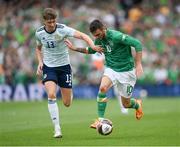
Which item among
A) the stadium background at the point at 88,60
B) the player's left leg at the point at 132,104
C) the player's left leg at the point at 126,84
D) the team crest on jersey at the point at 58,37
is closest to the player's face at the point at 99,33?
the team crest on jersey at the point at 58,37

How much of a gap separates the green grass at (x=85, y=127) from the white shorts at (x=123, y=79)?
946 millimetres

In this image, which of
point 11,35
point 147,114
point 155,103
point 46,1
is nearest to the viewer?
point 147,114

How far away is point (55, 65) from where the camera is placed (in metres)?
15.5

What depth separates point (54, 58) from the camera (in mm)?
15484

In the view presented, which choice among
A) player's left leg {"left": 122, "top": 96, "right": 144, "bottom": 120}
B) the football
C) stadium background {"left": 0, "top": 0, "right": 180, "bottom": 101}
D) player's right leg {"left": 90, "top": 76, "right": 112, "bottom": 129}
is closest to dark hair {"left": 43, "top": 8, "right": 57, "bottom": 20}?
player's right leg {"left": 90, "top": 76, "right": 112, "bottom": 129}

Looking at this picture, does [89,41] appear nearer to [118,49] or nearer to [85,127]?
[118,49]

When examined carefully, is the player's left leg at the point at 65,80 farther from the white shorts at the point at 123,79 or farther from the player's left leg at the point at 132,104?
the player's left leg at the point at 132,104

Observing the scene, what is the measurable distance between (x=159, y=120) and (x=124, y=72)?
4.46 meters

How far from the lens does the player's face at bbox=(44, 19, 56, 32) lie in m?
14.7

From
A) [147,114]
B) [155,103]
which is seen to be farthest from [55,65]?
[155,103]

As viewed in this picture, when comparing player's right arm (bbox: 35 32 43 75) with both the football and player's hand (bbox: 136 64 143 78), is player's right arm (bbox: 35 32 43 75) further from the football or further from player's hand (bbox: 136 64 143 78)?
player's hand (bbox: 136 64 143 78)

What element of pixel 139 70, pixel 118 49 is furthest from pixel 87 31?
pixel 139 70

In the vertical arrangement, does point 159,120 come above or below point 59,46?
below

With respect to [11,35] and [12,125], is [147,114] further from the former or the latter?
[11,35]
